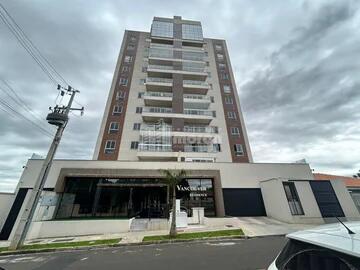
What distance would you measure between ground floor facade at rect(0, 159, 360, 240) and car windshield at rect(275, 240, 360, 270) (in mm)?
14199

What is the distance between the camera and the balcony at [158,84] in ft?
100

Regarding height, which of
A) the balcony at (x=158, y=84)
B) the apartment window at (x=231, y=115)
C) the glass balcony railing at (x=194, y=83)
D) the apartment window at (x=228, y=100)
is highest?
the glass balcony railing at (x=194, y=83)

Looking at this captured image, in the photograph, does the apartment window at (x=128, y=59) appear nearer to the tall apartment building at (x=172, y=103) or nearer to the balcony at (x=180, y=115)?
the tall apartment building at (x=172, y=103)

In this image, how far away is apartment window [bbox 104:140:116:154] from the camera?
25.3 m

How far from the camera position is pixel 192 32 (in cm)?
3909

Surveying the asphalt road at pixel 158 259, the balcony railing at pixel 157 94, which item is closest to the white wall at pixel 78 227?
the asphalt road at pixel 158 259

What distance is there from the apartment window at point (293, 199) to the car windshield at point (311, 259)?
1614 cm

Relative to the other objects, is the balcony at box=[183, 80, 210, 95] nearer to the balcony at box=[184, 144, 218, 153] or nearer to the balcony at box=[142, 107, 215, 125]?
the balcony at box=[142, 107, 215, 125]

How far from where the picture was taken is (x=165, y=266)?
6379 millimetres

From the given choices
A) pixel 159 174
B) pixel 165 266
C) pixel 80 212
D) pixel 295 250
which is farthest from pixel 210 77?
pixel 295 250

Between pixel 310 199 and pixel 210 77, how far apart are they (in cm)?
2575

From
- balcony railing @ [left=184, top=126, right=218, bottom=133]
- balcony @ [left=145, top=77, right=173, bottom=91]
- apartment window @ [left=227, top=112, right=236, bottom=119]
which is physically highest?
balcony @ [left=145, top=77, right=173, bottom=91]

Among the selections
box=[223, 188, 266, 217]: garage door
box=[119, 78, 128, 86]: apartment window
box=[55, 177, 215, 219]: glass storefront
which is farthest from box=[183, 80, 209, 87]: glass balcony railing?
box=[223, 188, 266, 217]: garage door

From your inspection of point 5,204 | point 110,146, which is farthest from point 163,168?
point 5,204
